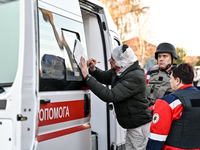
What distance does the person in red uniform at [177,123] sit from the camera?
7.72 ft

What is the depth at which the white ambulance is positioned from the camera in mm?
2049

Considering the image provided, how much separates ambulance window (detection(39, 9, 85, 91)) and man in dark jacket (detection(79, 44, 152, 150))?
175 mm

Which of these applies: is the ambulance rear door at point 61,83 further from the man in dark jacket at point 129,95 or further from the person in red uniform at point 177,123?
the person in red uniform at point 177,123

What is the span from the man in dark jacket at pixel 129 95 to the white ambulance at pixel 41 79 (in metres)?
0.30

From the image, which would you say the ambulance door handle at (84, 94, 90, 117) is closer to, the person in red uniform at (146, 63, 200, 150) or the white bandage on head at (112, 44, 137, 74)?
the white bandage on head at (112, 44, 137, 74)

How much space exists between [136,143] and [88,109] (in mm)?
768

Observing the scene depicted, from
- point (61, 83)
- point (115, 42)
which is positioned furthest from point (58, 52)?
point (115, 42)

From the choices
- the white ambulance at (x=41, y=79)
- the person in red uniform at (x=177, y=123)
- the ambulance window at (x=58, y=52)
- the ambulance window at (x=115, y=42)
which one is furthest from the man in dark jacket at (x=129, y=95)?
the ambulance window at (x=115, y=42)

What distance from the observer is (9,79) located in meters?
2.19

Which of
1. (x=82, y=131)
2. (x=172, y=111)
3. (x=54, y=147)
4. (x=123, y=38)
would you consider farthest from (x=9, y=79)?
A: (x=123, y=38)

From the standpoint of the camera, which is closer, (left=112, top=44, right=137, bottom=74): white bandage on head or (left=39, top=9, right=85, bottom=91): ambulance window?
(left=39, top=9, right=85, bottom=91): ambulance window

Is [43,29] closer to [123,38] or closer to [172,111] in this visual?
[172,111]

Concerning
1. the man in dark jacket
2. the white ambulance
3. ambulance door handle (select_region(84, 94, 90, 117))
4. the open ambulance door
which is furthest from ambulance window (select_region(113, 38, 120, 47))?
ambulance door handle (select_region(84, 94, 90, 117))

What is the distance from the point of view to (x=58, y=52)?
8.75 ft
